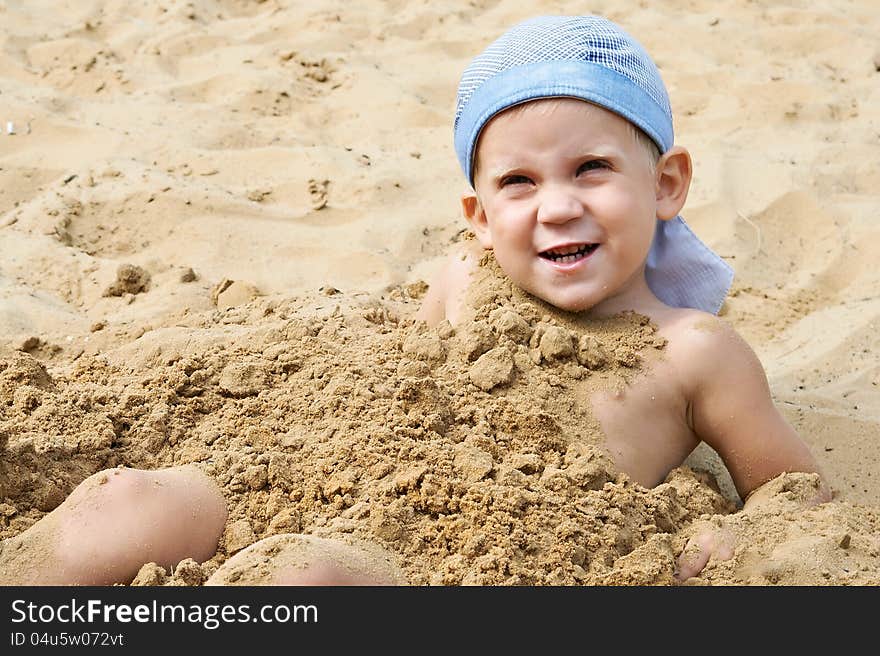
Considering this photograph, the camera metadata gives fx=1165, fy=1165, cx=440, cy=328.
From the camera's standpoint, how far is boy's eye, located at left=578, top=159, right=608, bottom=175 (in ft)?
8.49

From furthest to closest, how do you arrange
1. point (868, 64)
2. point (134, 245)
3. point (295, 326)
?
point (868, 64), point (134, 245), point (295, 326)

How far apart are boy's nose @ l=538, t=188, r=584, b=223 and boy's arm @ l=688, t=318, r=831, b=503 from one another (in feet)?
1.25

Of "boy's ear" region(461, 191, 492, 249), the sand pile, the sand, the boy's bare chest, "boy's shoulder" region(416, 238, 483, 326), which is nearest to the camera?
the sand pile

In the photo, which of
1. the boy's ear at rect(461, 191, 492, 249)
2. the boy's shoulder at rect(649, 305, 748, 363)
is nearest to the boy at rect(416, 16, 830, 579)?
the boy's shoulder at rect(649, 305, 748, 363)

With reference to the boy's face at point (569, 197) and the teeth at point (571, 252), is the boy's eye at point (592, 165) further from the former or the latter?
the teeth at point (571, 252)

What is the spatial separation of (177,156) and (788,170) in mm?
2340

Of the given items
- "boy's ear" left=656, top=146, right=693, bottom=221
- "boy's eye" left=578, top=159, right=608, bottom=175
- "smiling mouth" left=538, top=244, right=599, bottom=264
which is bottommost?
"smiling mouth" left=538, top=244, right=599, bottom=264

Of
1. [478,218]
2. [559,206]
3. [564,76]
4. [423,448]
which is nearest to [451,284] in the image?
[478,218]

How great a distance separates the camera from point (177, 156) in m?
4.48

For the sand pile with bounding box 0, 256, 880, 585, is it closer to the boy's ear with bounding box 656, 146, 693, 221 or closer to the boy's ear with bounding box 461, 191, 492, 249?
the boy's ear with bounding box 461, 191, 492, 249

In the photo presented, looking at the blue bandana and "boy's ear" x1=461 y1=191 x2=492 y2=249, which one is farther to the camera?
"boy's ear" x1=461 y1=191 x2=492 y2=249

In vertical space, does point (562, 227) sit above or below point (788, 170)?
above
